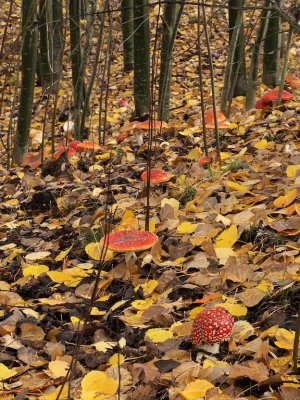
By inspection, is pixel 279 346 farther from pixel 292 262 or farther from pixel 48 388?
pixel 48 388

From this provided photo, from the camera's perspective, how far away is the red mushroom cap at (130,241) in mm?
2695

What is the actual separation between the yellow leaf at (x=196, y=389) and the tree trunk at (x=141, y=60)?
162 inches

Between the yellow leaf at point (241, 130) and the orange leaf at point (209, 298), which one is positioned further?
the yellow leaf at point (241, 130)

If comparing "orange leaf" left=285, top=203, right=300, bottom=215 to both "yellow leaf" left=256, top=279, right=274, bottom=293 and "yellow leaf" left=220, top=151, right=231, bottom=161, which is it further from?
"yellow leaf" left=220, top=151, right=231, bottom=161

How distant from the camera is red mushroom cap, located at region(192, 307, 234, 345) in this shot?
2055mm

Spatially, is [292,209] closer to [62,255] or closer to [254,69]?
[62,255]

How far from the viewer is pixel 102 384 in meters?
1.99

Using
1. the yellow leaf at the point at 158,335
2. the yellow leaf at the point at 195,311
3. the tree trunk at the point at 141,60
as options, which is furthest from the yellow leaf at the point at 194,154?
the yellow leaf at the point at 158,335

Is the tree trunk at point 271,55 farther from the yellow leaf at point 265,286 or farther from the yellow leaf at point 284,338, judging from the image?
the yellow leaf at point 284,338

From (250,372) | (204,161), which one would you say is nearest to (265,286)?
(250,372)

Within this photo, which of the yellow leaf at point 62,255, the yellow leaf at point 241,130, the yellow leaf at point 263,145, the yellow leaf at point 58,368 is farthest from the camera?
the yellow leaf at point 241,130

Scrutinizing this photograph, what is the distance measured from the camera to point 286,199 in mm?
3154

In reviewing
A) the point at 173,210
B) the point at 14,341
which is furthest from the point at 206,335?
the point at 173,210

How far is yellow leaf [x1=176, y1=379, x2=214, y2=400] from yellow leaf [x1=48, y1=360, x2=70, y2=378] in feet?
1.57
